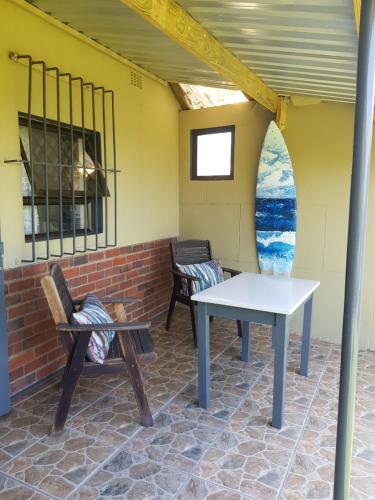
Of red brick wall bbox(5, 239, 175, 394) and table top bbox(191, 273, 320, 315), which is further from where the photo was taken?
red brick wall bbox(5, 239, 175, 394)

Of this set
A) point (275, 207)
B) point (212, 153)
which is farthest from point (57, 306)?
point (212, 153)

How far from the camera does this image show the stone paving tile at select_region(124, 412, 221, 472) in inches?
75.1

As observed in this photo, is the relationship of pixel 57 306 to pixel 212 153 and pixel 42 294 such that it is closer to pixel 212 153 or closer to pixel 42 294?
pixel 42 294

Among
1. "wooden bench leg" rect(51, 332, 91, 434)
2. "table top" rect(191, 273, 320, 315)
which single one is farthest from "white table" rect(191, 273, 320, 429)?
"wooden bench leg" rect(51, 332, 91, 434)

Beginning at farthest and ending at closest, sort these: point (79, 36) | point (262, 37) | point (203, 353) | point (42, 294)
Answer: point (79, 36)
point (42, 294)
point (203, 353)
point (262, 37)

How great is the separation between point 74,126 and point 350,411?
8.92 ft

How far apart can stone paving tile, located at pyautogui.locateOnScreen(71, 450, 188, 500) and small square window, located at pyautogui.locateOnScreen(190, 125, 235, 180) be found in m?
3.00

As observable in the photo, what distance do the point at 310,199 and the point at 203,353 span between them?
2.07 m

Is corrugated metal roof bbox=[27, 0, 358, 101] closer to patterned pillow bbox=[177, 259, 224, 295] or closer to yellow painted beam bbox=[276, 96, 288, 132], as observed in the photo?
yellow painted beam bbox=[276, 96, 288, 132]

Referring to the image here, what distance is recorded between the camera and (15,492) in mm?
1667

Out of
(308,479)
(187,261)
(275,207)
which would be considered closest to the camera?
(308,479)

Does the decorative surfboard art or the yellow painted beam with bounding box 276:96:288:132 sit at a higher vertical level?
the yellow painted beam with bounding box 276:96:288:132

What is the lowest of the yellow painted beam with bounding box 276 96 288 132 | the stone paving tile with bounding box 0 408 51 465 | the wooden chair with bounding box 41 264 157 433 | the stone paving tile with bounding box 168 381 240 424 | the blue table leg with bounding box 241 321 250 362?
the stone paving tile with bounding box 168 381 240 424

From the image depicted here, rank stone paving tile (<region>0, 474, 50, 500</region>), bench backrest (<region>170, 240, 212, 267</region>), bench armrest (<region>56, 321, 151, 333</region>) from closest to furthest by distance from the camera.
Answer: stone paving tile (<region>0, 474, 50, 500</region>) → bench armrest (<region>56, 321, 151, 333</region>) → bench backrest (<region>170, 240, 212, 267</region>)
